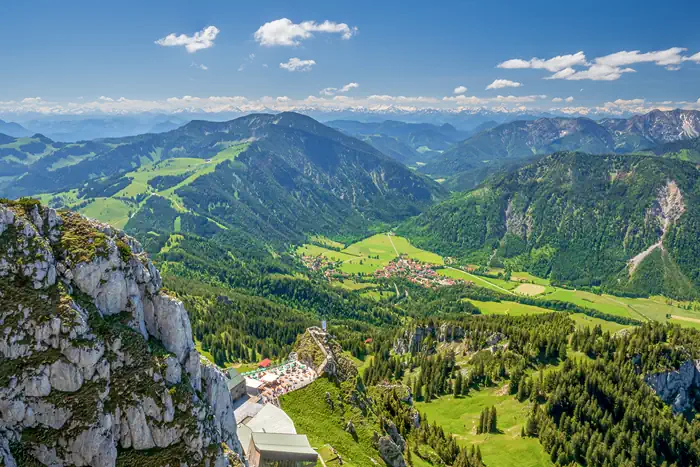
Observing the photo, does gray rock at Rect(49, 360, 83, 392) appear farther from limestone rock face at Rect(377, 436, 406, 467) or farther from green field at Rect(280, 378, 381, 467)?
limestone rock face at Rect(377, 436, 406, 467)

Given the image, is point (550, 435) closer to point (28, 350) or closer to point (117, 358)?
point (117, 358)

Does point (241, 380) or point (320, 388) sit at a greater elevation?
point (241, 380)

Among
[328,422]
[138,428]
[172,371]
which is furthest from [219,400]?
[328,422]

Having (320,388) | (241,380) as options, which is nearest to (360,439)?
(320,388)

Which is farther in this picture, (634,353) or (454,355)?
(454,355)

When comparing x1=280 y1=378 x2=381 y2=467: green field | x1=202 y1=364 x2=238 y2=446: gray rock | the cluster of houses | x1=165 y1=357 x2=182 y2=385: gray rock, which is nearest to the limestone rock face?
x1=280 y1=378 x2=381 y2=467: green field

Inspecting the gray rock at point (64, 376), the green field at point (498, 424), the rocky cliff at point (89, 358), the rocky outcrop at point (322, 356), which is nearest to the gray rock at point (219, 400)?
the rocky cliff at point (89, 358)

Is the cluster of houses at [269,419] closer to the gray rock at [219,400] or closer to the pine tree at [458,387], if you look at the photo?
the gray rock at [219,400]

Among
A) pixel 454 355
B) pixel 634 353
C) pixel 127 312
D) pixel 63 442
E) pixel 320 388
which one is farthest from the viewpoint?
pixel 454 355
